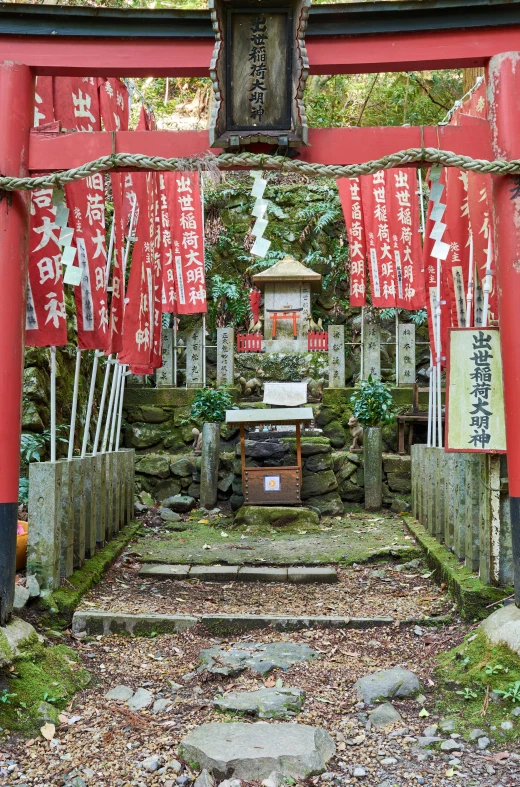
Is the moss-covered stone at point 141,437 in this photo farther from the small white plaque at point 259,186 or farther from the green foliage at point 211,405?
the small white plaque at point 259,186

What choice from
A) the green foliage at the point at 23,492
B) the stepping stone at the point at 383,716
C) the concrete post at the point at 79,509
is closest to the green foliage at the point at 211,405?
the green foliage at the point at 23,492

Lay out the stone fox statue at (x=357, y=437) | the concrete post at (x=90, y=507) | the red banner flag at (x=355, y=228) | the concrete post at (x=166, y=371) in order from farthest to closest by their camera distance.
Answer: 1. the concrete post at (x=166, y=371)
2. the red banner flag at (x=355, y=228)
3. the stone fox statue at (x=357, y=437)
4. the concrete post at (x=90, y=507)

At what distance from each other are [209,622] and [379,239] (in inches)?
298

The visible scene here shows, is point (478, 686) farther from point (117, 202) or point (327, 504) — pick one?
point (327, 504)

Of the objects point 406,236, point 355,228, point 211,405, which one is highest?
point 355,228

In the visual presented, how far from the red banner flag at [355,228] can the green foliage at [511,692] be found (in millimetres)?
8417

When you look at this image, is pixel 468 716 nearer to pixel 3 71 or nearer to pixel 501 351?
pixel 501 351

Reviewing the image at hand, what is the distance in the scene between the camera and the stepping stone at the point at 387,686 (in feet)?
12.4

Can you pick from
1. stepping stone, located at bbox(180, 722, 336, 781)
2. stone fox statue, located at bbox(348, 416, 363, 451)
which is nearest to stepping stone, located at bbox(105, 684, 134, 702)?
stepping stone, located at bbox(180, 722, 336, 781)

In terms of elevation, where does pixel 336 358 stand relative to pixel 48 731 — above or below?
above

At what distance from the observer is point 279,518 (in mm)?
8492

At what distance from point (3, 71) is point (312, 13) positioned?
2.06 metres

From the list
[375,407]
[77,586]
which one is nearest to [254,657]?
[77,586]

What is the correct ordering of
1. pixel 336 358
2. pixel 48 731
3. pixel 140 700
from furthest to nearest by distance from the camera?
pixel 336 358
pixel 140 700
pixel 48 731
